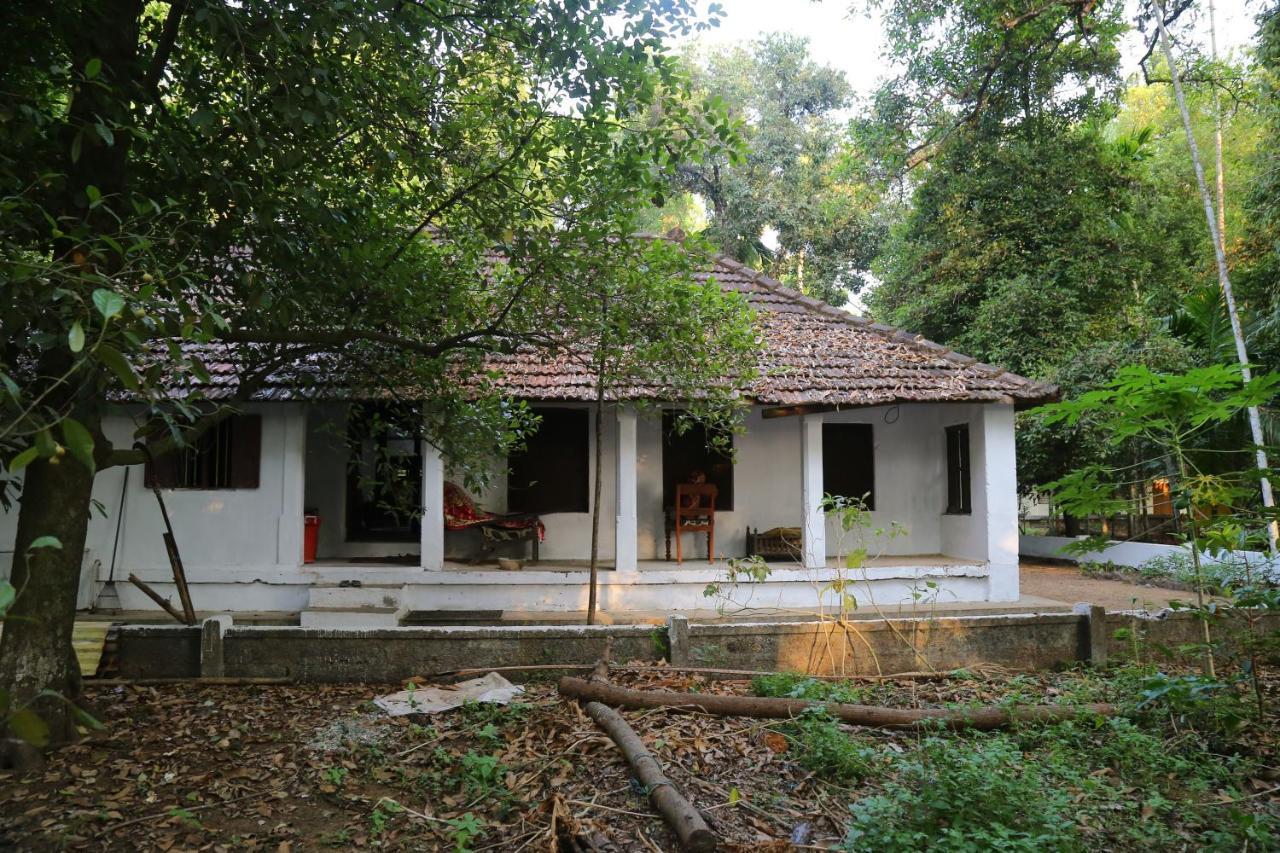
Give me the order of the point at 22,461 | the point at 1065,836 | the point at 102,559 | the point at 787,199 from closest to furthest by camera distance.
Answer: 1. the point at 22,461
2. the point at 1065,836
3. the point at 102,559
4. the point at 787,199

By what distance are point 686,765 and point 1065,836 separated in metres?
1.98

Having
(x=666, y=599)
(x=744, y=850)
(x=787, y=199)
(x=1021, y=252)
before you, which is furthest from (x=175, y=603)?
(x=787, y=199)

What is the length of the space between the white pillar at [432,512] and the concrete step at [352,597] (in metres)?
0.56

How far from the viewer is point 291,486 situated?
10.1 m

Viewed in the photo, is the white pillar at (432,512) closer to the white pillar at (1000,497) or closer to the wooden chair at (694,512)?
the wooden chair at (694,512)

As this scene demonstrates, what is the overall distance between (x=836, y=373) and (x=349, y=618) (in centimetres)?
627

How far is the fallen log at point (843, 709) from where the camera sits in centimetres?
545

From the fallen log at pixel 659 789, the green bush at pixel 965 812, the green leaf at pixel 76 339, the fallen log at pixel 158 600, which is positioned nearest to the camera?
the green leaf at pixel 76 339

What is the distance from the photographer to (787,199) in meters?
22.6

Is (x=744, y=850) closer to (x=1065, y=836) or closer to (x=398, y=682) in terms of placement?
(x=1065, y=836)

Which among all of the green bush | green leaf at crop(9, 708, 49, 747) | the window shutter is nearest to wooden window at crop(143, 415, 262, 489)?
the window shutter

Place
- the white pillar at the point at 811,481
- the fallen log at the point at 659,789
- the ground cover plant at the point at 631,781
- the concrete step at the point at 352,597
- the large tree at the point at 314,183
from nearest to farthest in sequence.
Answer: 1. the fallen log at the point at 659,789
2. the ground cover plant at the point at 631,781
3. the large tree at the point at 314,183
4. the concrete step at the point at 352,597
5. the white pillar at the point at 811,481

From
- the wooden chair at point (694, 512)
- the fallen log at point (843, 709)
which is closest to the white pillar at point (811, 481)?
the wooden chair at point (694, 512)

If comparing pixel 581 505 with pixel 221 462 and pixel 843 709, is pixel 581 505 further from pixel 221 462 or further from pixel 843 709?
pixel 843 709
